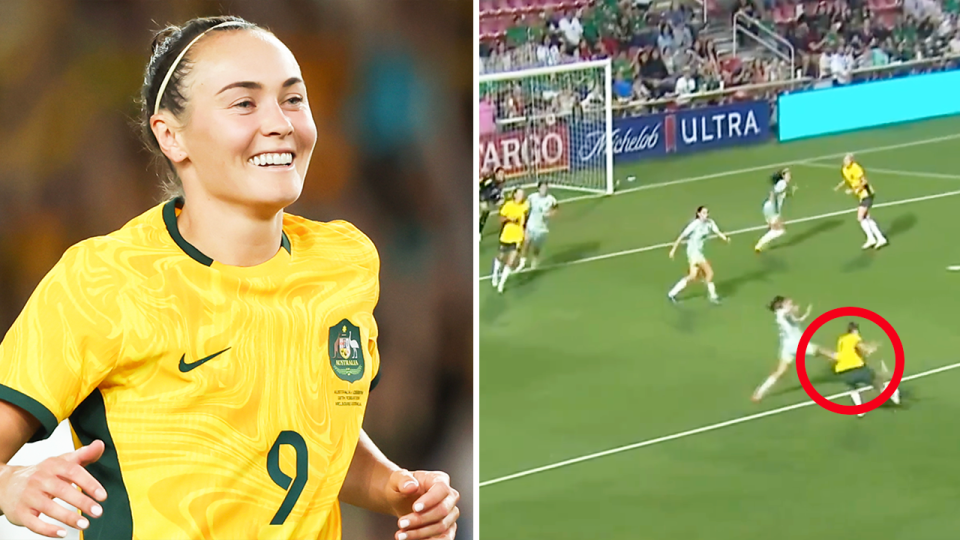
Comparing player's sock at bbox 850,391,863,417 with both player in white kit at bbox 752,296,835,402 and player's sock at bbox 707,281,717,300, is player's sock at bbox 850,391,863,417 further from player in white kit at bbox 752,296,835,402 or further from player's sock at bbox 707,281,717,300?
player's sock at bbox 707,281,717,300

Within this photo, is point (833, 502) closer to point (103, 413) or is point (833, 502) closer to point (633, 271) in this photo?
point (633, 271)

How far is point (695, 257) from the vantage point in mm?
4129

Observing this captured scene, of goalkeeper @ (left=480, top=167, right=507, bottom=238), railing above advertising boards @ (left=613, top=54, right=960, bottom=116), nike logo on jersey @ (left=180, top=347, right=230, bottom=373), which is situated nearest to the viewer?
nike logo on jersey @ (left=180, top=347, right=230, bottom=373)

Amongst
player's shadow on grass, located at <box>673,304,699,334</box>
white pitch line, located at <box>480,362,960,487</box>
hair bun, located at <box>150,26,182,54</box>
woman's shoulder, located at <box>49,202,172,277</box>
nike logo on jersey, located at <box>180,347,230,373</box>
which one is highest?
hair bun, located at <box>150,26,182,54</box>

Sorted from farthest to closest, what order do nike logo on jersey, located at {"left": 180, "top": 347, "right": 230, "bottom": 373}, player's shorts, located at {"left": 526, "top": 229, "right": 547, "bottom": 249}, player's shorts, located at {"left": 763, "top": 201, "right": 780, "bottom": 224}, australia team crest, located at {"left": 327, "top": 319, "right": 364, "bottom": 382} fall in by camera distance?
player's shorts, located at {"left": 763, "top": 201, "right": 780, "bottom": 224}
player's shorts, located at {"left": 526, "top": 229, "right": 547, "bottom": 249}
australia team crest, located at {"left": 327, "top": 319, "right": 364, "bottom": 382}
nike logo on jersey, located at {"left": 180, "top": 347, "right": 230, "bottom": 373}

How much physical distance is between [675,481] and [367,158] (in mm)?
1438

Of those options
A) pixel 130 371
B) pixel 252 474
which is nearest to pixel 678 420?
pixel 252 474

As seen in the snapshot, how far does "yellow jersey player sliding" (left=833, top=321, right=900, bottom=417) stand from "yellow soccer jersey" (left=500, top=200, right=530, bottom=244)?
105 cm

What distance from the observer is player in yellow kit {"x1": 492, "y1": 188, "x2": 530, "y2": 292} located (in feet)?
12.5

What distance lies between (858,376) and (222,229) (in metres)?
2.26

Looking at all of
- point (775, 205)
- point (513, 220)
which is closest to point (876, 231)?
point (775, 205)

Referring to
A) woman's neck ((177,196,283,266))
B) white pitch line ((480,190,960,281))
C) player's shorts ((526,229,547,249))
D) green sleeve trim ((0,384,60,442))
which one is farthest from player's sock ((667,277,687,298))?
green sleeve trim ((0,384,60,442))

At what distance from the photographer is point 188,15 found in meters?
2.95

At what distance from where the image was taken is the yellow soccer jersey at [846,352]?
416cm
